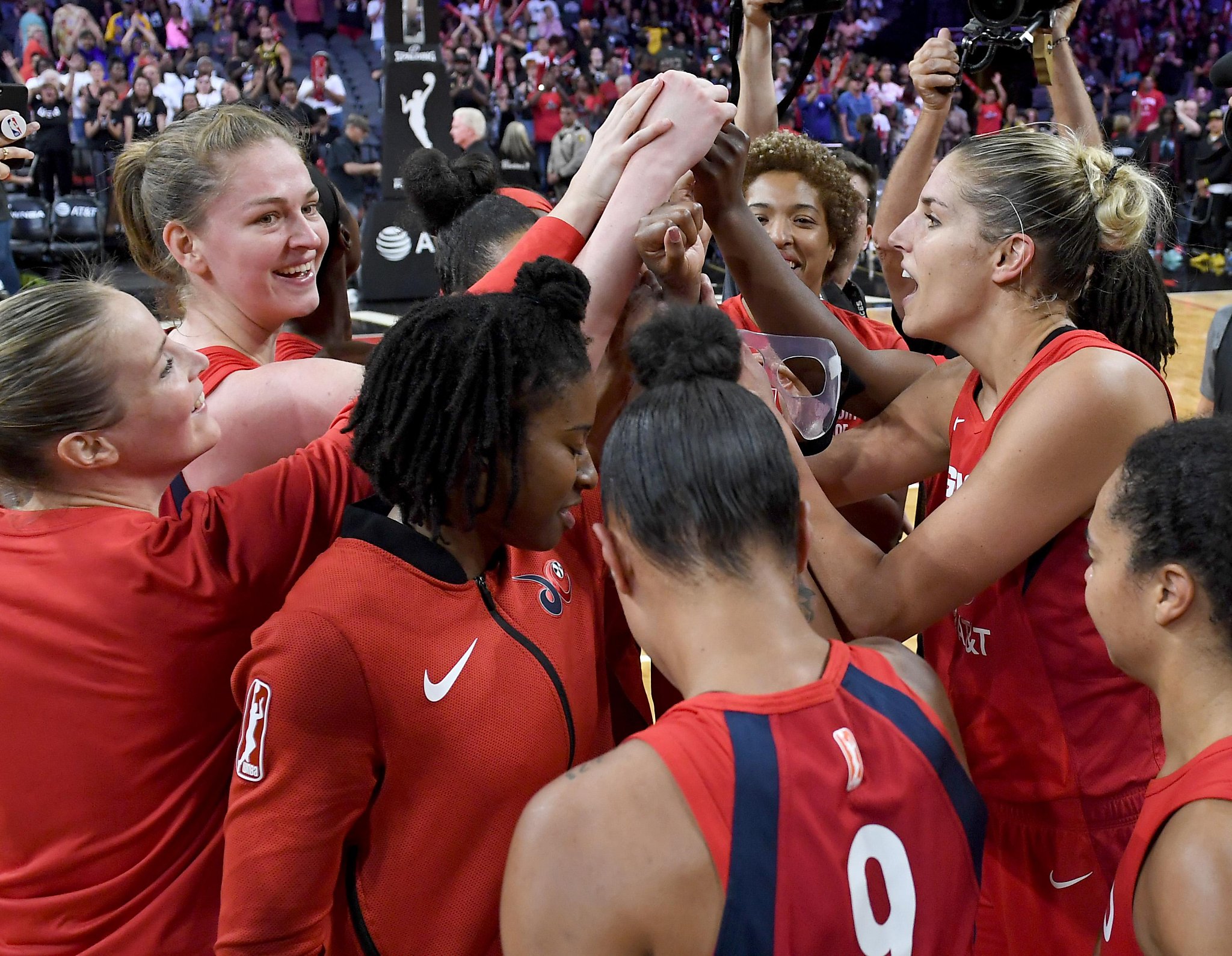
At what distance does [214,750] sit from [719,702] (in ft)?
2.24

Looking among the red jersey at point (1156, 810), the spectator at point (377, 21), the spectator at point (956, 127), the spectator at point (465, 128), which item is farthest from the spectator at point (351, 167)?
the red jersey at point (1156, 810)

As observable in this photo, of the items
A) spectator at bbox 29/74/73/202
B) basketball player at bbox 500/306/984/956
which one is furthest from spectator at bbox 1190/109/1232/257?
basketball player at bbox 500/306/984/956

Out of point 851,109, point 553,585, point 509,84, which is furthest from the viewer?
point 851,109

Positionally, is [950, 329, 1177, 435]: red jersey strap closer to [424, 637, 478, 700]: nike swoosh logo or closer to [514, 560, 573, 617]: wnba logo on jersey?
[514, 560, 573, 617]: wnba logo on jersey

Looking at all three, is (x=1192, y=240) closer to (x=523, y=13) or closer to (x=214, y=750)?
(x=523, y=13)

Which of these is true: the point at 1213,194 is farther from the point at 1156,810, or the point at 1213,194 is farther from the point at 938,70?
the point at 1156,810

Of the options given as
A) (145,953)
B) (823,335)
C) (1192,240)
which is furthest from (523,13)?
(145,953)

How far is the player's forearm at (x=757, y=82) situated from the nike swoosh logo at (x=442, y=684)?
6.03 ft

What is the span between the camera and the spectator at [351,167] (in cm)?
1102

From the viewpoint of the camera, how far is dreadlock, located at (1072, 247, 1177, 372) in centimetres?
202

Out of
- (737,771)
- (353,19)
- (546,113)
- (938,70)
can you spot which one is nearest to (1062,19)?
(938,70)

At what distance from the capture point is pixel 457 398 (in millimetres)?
1333

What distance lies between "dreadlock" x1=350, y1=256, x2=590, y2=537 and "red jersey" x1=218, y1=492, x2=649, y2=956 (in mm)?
69

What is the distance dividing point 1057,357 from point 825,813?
3.13 feet
